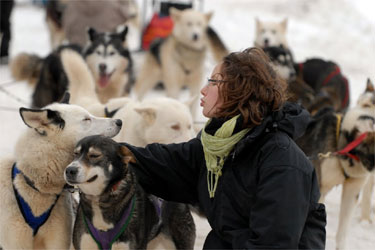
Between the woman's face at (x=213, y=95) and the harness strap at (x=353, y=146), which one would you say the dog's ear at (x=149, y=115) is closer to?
the harness strap at (x=353, y=146)

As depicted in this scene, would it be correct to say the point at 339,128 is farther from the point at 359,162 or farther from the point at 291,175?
Answer: the point at 291,175

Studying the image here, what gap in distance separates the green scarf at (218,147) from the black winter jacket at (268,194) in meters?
0.03

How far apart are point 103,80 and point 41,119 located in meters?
3.10

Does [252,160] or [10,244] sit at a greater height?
[252,160]


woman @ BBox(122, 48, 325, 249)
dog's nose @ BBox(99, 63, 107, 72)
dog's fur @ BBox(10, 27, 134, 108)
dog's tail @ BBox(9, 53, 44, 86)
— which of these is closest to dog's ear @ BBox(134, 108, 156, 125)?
woman @ BBox(122, 48, 325, 249)

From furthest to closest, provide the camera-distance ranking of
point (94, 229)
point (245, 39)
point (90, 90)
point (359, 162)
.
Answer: point (245, 39), point (90, 90), point (359, 162), point (94, 229)

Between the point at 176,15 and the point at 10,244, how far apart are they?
15.2 feet

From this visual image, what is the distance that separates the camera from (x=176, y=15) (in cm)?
659

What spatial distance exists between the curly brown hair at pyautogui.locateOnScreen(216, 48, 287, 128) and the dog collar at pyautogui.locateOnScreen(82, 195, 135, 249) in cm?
65

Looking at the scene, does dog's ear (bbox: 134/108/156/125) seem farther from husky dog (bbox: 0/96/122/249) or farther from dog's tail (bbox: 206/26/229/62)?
dog's tail (bbox: 206/26/229/62)

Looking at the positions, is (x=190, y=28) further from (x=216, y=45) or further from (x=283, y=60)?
(x=283, y=60)

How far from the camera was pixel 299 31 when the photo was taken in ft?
43.2

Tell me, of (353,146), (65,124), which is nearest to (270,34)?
(353,146)

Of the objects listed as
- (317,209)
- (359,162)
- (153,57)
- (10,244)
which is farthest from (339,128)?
(153,57)
